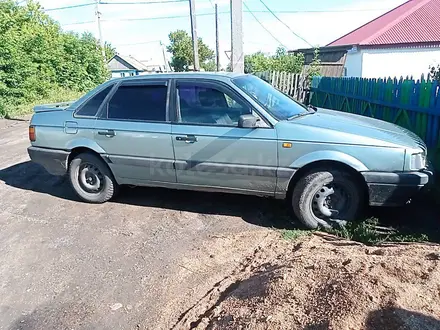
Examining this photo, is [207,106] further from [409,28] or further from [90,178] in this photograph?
[409,28]

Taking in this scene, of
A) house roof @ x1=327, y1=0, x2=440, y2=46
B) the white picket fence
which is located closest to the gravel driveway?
the white picket fence

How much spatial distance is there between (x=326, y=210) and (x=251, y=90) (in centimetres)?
172

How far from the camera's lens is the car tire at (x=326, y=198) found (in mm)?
4125

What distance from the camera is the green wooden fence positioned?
5680mm

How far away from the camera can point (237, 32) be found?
38.4 feet

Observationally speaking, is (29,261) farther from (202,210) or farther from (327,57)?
(327,57)

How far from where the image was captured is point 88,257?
3979mm

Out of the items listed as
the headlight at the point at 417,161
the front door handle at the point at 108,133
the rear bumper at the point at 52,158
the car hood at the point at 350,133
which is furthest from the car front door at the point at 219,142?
the rear bumper at the point at 52,158

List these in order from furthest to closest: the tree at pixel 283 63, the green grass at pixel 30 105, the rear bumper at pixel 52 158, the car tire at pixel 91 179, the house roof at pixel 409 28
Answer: the house roof at pixel 409 28 → the tree at pixel 283 63 → the green grass at pixel 30 105 → the rear bumper at pixel 52 158 → the car tire at pixel 91 179

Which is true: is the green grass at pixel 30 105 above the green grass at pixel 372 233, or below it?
above

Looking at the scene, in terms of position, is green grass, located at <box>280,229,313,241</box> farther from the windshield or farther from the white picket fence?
the white picket fence

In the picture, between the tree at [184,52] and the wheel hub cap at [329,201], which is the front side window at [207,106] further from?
the tree at [184,52]

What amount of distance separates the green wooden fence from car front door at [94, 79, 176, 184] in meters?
3.99

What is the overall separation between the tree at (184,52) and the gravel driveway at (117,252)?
49907 mm
